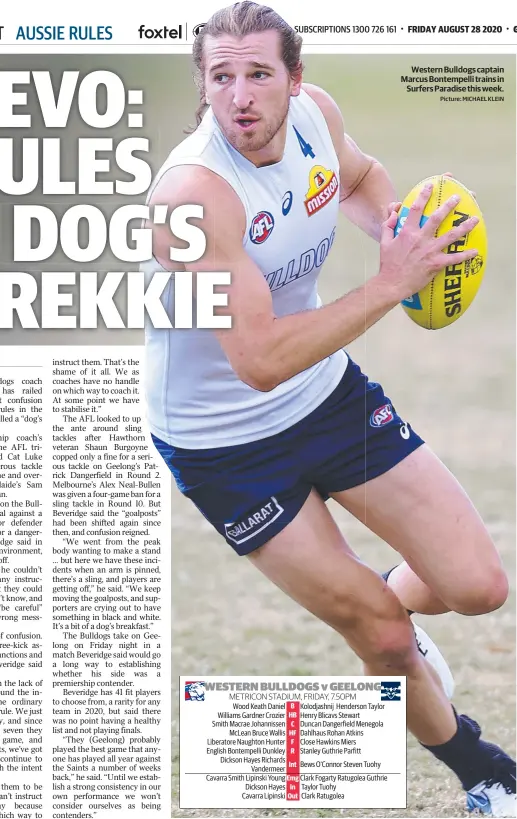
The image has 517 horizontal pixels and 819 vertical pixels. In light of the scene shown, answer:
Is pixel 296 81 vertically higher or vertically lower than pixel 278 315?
higher

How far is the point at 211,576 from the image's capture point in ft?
14.3

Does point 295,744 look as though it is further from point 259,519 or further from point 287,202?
point 287,202

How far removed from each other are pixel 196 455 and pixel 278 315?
0.43 meters

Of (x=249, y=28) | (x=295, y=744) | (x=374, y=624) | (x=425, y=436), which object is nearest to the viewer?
(x=249, y=28)

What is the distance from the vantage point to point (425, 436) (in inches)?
214

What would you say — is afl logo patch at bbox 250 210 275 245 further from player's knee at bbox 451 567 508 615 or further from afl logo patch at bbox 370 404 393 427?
player's knee at bbox 451 567 508 615

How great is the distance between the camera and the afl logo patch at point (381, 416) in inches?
118

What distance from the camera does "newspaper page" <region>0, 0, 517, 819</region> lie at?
2.87 metres

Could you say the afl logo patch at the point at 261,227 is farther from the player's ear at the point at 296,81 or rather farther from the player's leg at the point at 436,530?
the player's leg at the point at 436,530

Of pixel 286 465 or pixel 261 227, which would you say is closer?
pixel 261 227

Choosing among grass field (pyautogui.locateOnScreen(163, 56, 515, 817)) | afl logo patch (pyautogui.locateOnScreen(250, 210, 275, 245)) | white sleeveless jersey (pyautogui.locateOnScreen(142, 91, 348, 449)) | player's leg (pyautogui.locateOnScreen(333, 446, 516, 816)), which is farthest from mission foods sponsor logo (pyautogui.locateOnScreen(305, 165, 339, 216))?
player's leg (pyautogui.locateOnScreen(333, 446, 516, 816))

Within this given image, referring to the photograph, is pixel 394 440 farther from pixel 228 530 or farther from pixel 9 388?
pixel 9 388

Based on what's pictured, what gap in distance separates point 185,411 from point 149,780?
1.07m

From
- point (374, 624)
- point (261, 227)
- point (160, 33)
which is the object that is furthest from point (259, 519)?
point (160, 33)
